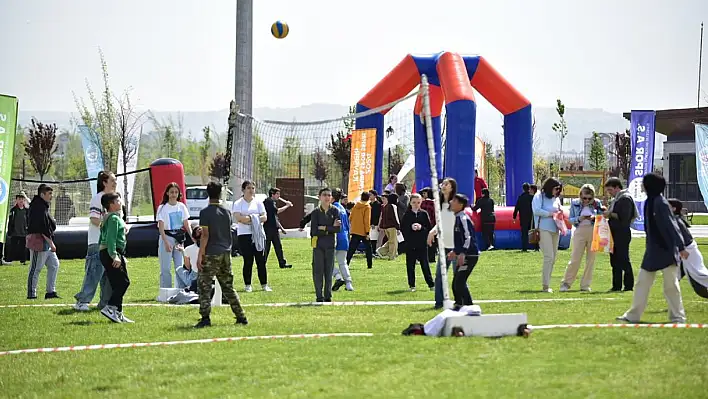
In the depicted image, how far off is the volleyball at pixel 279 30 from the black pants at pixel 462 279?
42.2ft

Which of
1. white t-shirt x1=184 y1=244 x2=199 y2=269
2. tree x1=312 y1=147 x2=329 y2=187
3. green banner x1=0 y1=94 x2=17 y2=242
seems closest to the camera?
white t-shirt x1=184 y1=244 x2=199 y2=269

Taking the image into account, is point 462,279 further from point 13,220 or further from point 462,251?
point 13,220

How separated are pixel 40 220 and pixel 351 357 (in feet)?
27.2

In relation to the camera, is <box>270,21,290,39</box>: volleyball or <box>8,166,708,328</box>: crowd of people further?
<box>270,21,290,39</box>: volleyball

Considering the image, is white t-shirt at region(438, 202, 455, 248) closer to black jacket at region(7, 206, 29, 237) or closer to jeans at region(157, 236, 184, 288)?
jeans at region(157, 236, 184, 288)

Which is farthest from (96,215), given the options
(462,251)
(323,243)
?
(462,251)

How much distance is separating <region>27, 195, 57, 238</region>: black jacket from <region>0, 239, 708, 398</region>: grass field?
6.28ft

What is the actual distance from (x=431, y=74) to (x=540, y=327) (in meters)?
17.3

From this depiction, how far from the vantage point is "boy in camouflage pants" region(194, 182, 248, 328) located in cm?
1148

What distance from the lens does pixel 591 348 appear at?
902 cm

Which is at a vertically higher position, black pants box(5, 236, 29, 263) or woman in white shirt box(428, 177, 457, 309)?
woman in white shirt box(428, 177, 457, 309)

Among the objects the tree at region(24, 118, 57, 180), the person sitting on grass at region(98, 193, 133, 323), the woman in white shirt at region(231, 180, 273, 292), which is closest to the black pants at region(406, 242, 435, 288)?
the woman in white shirt at region(231, 180, 273, 292)

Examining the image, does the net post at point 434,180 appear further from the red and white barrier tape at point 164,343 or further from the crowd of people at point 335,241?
the red and white barrier tape at point 164,343

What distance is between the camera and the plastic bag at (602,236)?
15227 mm
